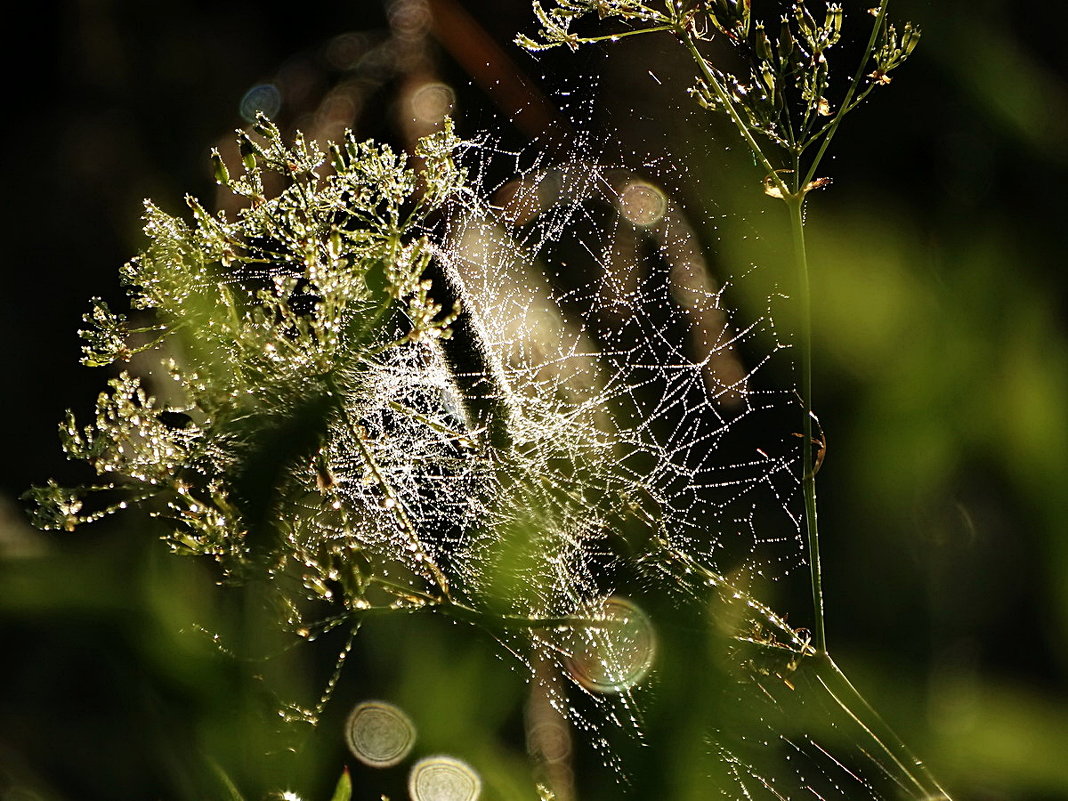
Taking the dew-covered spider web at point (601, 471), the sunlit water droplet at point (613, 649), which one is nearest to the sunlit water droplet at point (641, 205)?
the dew-covered spider web at point (601, 471)

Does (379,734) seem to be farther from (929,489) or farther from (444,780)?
(929,489)

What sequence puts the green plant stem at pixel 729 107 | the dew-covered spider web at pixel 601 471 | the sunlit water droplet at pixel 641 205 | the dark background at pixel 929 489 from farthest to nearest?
the sunlit water droplet at pixel 641 205, the green plant stem at pixel 729 107, the dew-covered spider web at pixel 601 471, the dark background at pixel 929 489

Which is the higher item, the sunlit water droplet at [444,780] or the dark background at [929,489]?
the dark background at [929,489]

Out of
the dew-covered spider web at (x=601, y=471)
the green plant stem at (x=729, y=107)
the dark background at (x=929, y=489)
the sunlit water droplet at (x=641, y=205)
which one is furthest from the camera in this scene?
the sunlit water droplet at (x=641, y=205)

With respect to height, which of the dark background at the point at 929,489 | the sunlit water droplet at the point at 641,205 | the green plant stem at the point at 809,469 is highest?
the dark background at the point at 929,489

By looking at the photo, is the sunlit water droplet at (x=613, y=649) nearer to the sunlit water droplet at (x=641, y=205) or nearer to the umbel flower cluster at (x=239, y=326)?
the umbel flower cluster at (x=239, y=326)

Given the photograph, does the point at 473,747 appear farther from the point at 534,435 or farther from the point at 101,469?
the point at 534,435
